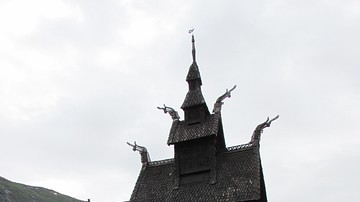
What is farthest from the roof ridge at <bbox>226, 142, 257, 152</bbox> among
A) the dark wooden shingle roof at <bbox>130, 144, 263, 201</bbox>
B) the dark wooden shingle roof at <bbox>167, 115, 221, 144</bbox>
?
the dark wooden shingle roof at <bbox>167, 115, 221, 144</bbox>

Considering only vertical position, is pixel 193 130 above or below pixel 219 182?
above

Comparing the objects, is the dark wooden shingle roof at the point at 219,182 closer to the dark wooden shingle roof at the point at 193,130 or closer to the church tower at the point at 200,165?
the church tower at the point at 200,165

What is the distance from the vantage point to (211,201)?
29062mm

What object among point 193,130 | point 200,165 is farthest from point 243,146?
point 193,130

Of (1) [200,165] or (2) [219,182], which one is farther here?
(1) [200,165]

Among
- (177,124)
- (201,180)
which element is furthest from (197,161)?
(177,124)

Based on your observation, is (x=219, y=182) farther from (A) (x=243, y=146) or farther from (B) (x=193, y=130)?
(B) (x=193, y=130)

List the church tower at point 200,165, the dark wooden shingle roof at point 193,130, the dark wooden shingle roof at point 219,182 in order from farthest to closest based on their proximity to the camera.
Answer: the dark wooden shingle roof at point 193,130 < the church tower at point 200,165 < the dark wooden shingle roof at point 219,182

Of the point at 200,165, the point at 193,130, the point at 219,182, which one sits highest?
the point at 193,130

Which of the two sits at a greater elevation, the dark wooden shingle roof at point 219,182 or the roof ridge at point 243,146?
the roof ridge at point 243,146

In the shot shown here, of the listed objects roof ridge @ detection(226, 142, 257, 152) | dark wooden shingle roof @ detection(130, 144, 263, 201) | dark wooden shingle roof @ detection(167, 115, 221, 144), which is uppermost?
dark wooden shingle roof @ detection(167, 115, 221, 144)

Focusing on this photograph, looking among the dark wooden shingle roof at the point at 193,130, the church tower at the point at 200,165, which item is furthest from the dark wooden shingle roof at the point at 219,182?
the dark wooden shingle roof at the point at 193,130

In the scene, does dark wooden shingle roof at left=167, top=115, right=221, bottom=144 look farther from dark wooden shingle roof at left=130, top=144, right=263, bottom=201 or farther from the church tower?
dark wooden shingle roof at left=130, top=144, right=263, bottom=201

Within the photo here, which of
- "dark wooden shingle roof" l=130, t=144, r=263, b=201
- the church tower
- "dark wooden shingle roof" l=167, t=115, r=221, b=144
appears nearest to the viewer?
"dark wooden shingle roof" l=130, t=144, r=263, b=201
